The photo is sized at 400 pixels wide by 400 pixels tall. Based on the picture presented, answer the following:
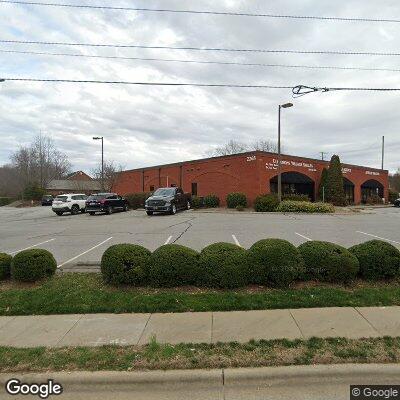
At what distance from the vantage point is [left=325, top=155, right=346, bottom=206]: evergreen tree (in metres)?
34.3

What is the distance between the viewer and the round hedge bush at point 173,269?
651cm

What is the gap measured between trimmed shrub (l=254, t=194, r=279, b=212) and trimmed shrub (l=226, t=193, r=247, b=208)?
5.77ft

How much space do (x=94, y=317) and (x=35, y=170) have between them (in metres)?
73.1

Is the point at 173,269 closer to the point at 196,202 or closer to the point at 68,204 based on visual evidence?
the point at 196,202

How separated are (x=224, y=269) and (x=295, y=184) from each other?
2961cm

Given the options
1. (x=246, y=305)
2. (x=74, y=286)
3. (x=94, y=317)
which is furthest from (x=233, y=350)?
(x=74, y=286)

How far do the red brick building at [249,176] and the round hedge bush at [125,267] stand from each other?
78.7 ft

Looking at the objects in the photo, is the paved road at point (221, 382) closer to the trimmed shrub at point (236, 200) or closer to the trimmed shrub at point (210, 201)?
the trimmed shrub at point (236, 200)

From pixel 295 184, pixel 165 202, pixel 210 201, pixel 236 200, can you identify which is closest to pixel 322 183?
pixel 295 184

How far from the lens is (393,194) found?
49.1 meters

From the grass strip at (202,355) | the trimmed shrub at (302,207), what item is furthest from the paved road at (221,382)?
the trimmed shrub at (302,207)

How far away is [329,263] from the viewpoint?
21.5 feet

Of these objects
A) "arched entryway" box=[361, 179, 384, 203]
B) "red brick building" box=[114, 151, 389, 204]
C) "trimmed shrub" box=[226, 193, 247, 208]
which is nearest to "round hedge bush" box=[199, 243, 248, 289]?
"trimmed shrub" box=[226, 193, 247, 208]

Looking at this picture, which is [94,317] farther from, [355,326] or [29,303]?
[355,326]
